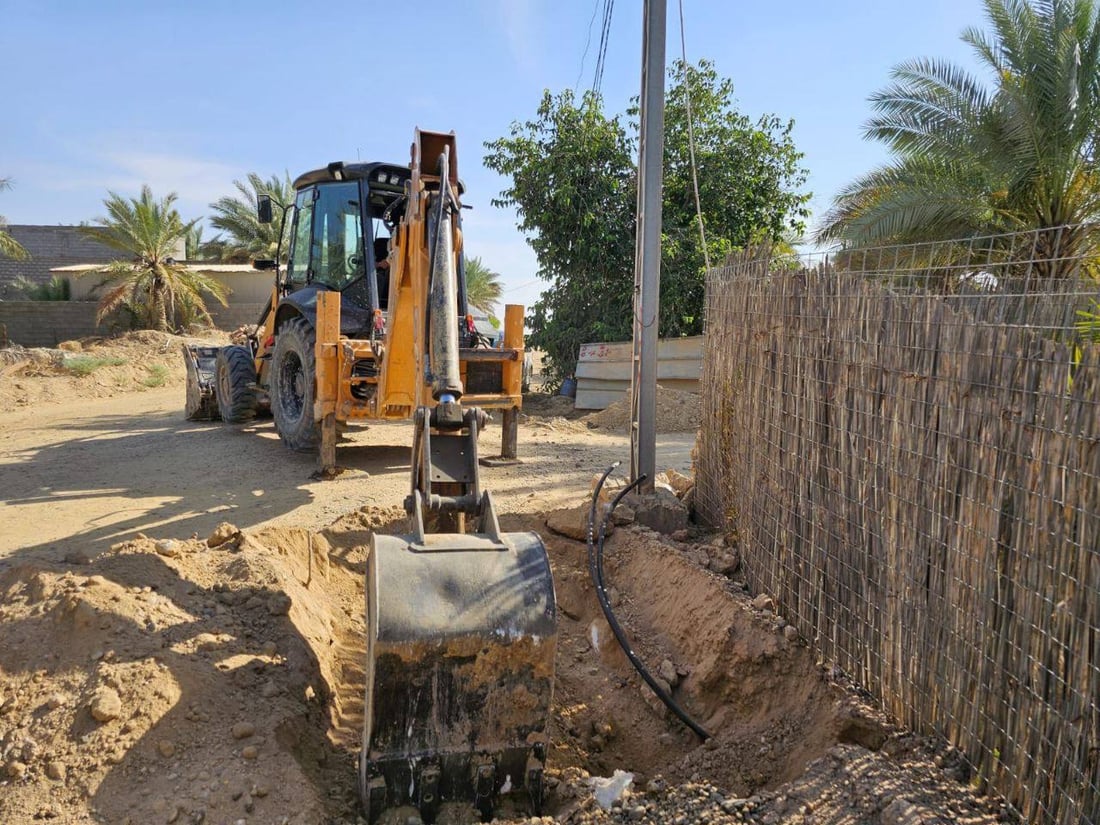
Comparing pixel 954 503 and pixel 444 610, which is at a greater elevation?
pixel 954 503

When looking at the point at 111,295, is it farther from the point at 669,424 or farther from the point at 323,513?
the point at 323,513

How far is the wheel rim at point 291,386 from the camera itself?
964cm

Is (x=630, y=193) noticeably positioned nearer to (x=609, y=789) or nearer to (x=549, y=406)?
(x=549, y=406)

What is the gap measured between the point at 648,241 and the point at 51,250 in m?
35.5

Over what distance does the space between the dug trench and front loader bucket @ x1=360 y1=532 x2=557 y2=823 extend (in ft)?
0.96

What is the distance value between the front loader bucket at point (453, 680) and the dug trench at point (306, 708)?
0.29 metres

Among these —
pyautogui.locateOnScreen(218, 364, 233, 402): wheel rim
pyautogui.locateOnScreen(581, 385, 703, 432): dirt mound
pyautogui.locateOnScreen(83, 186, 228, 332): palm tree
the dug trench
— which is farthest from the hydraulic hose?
pyautogui.locateOnScreen(83, 186, 228, 332): palm tree

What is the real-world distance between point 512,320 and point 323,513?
3.26 metres

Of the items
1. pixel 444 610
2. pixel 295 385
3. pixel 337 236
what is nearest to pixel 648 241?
pixel 444 610

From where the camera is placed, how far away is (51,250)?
112 ft

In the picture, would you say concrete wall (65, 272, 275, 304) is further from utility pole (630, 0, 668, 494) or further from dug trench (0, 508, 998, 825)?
dug trench (0, 508, 998, 825)

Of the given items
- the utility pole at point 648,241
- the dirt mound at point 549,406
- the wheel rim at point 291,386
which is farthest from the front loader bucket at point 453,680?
the dirt mound at point 549,406

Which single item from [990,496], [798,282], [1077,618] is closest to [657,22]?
[798,282]

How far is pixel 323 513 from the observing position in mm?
6953
